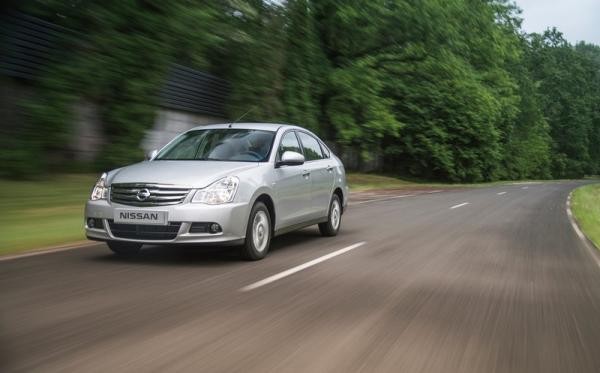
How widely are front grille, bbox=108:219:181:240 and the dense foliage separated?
27.5 ft

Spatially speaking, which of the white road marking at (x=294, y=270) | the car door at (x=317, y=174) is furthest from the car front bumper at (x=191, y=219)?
the car door at (x=317, y=174)

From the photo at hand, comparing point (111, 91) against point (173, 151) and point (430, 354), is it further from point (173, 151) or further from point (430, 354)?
point (430, 354)

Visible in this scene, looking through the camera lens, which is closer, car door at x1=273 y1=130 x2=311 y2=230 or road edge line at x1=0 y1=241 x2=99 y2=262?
road edge line at x1=0 y1=241 x2=99 y2=262

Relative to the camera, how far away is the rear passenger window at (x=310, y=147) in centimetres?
979

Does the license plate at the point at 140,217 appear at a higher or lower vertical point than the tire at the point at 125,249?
higher

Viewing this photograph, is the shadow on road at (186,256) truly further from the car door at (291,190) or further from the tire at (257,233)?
the car door at (291,190)

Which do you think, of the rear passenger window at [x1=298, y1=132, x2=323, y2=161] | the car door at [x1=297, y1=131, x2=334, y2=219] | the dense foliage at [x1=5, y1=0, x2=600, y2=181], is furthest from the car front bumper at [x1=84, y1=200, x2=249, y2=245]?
the dense foliage at [x1=5, y1=0, x2=600, y2=181]

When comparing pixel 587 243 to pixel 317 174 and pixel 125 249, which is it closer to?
pixel 317 174

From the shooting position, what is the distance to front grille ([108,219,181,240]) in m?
7.17

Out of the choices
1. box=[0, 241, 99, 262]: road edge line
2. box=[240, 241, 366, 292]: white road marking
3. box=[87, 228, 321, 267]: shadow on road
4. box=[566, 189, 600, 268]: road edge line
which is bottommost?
box=[566, 189, 600, 268]: road edge line

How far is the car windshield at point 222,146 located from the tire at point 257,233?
2.37ft

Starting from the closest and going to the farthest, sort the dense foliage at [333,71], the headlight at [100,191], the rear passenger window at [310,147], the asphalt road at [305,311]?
the asphalt road at [305,311] < the headlight at [100,191] < the rear passenger window at [310,147] < the dense foliage at [333,71]

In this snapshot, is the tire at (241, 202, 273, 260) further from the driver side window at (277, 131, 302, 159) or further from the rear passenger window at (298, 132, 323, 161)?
the rear passenger window at (298, 132, 323, 161)

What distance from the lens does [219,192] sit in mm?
7355
